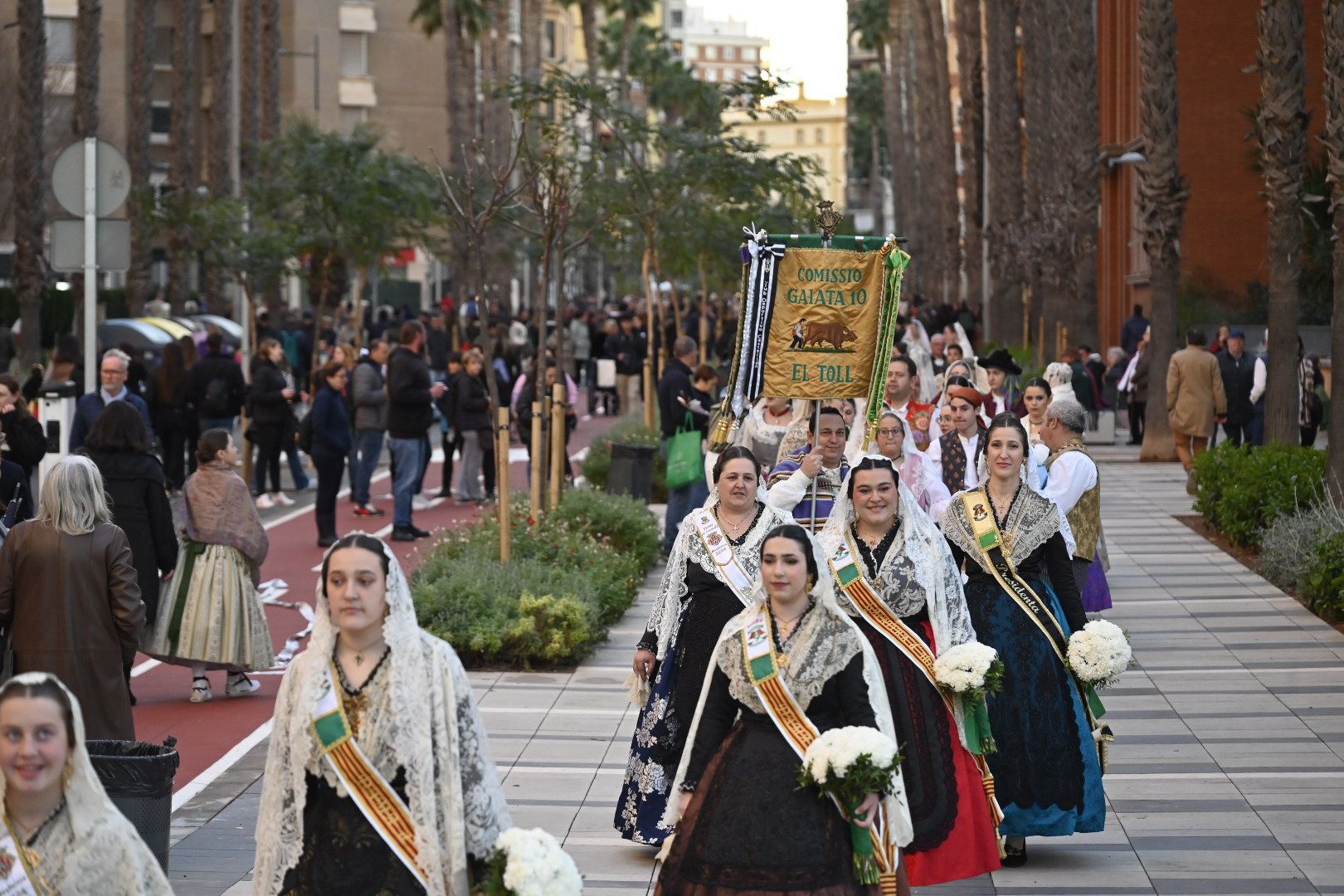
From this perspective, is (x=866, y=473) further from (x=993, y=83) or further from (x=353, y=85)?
(x=353, y=85)

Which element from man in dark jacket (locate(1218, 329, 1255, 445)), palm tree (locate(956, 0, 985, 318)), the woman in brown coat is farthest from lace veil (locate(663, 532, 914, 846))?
palm tree (locate(956, 0, 985, 318))

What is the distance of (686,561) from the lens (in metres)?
8.34

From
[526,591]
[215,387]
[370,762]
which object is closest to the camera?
[370,762]

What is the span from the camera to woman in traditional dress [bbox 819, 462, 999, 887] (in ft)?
25.7

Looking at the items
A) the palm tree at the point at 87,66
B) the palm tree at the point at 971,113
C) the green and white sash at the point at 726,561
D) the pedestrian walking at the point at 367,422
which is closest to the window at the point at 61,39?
the palm tree at the point at 971,113

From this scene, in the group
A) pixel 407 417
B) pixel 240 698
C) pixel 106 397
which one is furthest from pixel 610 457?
pixel 240 698

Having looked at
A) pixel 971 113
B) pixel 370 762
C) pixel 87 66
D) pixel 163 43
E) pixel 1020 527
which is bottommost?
pixel 370 762

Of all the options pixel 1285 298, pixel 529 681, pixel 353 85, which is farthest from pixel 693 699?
pixel 353 85

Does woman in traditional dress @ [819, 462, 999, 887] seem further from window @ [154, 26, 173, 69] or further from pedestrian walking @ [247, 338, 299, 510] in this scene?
window @ [154, 26, 173, 69]

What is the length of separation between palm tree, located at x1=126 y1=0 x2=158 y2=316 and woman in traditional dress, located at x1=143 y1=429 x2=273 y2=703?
2492 cm

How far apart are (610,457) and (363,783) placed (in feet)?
58.9

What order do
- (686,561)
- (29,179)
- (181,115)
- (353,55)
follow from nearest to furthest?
(686,561) < (29,179) < (181,115) < (353,55)

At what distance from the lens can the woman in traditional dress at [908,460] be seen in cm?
1120

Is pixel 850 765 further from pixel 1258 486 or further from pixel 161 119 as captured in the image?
pixel 161 119
